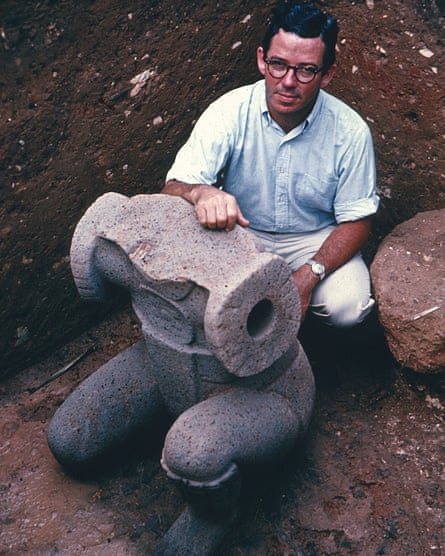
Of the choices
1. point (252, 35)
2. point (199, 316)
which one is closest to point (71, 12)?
point (252, 35)

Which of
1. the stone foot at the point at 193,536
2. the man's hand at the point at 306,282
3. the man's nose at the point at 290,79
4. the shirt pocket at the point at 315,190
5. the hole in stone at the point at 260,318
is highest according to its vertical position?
the man's nose at the point at 290,79

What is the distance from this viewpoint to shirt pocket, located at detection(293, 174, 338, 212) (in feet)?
9.49

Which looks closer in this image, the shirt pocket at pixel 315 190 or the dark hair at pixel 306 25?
the dark hair at pixel 306 25

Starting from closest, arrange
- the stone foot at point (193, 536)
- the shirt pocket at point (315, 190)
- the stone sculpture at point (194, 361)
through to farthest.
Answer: the stone sculpture at point (194, 361)
the stone foot at point (193, 536)
the shirt pocket at point (315, 190)

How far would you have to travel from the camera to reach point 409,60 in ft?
10.9

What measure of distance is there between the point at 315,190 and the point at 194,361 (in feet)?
2.80

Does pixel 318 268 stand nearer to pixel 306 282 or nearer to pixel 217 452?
pixel 306 282

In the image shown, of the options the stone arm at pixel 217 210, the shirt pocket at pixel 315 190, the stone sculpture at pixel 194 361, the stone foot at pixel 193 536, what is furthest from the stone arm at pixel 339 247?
the stone foot at pixel 193 536

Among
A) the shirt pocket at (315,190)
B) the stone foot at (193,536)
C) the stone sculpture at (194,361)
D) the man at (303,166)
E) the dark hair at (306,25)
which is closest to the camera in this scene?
the stone sculpture at (194,361)

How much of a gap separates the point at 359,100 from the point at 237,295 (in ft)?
5.54

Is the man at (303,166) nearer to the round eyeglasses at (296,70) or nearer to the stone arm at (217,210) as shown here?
the round eyeglasses at (296,70)

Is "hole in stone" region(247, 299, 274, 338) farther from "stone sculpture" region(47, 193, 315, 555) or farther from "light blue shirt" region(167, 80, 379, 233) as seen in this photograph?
"light blue shirt" region(167, 80, 379, 233)

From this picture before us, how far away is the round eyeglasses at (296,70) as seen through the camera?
8.63 feet

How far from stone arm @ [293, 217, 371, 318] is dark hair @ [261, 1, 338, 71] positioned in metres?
0.56
